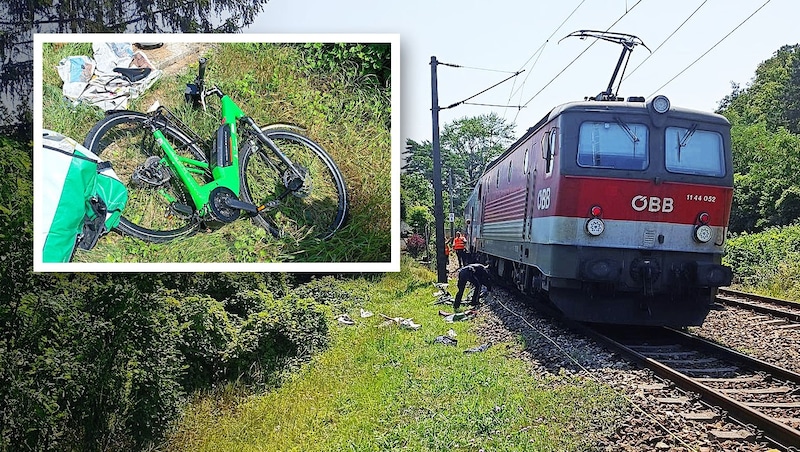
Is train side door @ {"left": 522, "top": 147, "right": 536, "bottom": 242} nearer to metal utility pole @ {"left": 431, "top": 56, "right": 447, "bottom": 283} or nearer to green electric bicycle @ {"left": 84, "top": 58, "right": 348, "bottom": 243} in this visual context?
metal utility pole @ {"left": 431, "top": 56, "right": 447, "bottom": 283}

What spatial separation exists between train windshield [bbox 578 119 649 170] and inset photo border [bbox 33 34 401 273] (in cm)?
482

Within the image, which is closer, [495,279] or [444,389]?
[444,389]

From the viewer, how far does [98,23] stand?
39.9 ft

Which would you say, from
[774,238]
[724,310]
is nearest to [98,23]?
[724,310]

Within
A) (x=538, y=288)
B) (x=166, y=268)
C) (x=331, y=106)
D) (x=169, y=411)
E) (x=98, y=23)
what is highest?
(x=98, y=23)

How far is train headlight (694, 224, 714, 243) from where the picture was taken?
9.25 metres

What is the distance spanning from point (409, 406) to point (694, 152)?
5.29 m

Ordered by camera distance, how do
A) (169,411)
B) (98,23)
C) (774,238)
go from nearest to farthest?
1. (169,411)
2. (98,23)
3. (774,238)

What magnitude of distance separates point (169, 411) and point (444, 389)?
373 centimetres

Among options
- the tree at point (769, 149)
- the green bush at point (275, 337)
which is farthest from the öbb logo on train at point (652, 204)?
the tree at point (769, 149)

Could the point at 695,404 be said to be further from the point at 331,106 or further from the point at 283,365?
the point at 283,365

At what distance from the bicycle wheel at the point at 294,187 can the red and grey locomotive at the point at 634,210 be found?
15.4 feet

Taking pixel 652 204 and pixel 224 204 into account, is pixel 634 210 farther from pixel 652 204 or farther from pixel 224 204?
pixel 224 204

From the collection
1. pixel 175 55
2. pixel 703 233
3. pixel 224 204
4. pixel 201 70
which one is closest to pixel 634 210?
pixel 703 233
